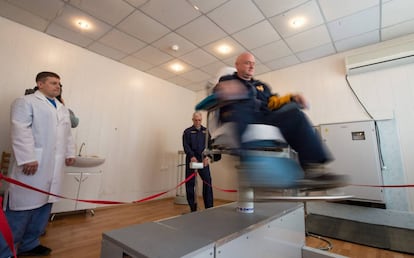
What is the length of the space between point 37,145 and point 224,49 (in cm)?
256

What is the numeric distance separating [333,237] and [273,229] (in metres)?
1.28

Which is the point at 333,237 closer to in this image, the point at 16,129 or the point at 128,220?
the point at 128,220

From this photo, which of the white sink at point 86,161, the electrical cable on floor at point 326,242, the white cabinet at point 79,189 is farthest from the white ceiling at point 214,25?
the electrical cable on floor at point 326,242

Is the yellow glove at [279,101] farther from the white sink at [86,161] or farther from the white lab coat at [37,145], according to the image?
the white sink at [86,161]

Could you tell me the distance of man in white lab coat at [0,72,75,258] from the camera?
1.38 metres

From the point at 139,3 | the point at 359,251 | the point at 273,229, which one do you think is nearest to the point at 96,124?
the point at 139,3

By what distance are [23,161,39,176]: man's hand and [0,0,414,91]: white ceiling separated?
180cm

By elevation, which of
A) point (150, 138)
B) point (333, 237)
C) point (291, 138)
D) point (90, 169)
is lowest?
point (333, 237)

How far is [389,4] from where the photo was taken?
2.13 metres

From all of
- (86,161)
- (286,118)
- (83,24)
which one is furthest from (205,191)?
(83,24)

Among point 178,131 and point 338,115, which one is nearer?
point 338,115

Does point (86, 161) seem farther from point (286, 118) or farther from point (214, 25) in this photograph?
point (286, 118)

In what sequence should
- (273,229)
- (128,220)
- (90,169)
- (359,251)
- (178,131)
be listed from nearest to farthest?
(273,229) < (359,251) < (128,220) < (90,169) < (178,131)

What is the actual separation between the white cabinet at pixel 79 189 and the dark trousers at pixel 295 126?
245cm
